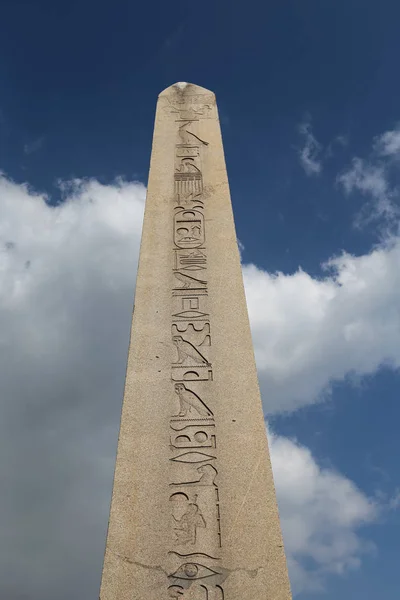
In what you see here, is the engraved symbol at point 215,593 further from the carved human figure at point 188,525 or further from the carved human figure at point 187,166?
the carved human figure at point 187,166

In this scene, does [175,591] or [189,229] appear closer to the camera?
[175,591]

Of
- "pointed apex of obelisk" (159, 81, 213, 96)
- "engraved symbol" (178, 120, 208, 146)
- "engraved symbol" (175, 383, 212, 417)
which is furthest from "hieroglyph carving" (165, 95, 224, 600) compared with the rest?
"pointed apex of obelisk" (159, 81, 213, 96)

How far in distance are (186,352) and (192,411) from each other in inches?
20.0

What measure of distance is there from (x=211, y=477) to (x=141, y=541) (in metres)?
0.60

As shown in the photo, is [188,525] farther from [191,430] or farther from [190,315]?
[190,315]

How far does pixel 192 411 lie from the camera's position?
471cm

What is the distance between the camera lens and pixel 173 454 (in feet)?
14.8

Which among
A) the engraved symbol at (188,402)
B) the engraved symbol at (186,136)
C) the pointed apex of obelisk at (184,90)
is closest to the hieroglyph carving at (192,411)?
the engraved symbol at (188,402)

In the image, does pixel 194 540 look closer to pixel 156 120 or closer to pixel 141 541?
pixel 141 541

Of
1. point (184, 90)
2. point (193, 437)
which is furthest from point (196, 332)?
point (184, 90)

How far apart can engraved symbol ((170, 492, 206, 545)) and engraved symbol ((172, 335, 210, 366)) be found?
1.05 m

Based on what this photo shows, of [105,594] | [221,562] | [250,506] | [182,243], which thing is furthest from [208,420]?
[182,243]

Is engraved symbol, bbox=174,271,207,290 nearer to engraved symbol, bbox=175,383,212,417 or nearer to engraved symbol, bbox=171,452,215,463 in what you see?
engraved symbol, bbox=175,383,212,417

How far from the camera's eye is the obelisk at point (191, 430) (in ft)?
13.4
